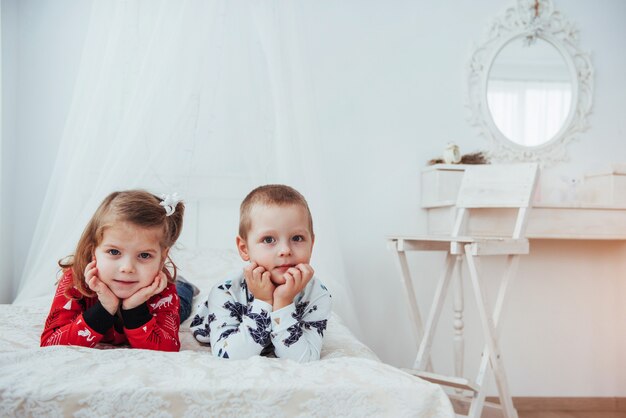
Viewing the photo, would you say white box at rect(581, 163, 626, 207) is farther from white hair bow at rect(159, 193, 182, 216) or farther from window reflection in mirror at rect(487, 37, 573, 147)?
white hair bow at rect(159, 193, 182, 216)

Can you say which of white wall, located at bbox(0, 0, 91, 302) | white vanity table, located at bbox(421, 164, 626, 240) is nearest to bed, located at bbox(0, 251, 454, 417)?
white vanity table, located at bbox(421, 164, 626, 240)

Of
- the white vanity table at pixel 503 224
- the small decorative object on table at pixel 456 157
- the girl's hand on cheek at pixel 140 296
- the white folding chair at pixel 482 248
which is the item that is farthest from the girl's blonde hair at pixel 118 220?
the small decorative object on table at pixel 456 157

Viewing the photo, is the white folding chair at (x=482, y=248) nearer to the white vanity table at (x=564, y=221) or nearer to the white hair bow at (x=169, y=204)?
the white vanity table at (x=564, y=221)

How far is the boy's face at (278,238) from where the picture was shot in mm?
1298

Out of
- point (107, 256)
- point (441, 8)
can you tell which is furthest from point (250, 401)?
point (441, 8)

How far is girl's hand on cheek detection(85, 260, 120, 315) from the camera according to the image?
1.27 meters

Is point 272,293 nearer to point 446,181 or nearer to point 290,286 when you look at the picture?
point 290,286

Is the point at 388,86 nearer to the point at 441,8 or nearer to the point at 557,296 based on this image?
the point at 441,8

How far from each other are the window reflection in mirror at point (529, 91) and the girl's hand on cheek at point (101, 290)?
7.85 ft

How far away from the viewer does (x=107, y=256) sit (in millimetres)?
1308

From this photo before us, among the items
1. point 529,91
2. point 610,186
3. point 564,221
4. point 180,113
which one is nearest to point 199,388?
point 180,113

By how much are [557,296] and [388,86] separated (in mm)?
1440

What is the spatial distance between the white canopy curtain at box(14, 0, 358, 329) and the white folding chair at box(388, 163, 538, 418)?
37cm

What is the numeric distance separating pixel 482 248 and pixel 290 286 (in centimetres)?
107
